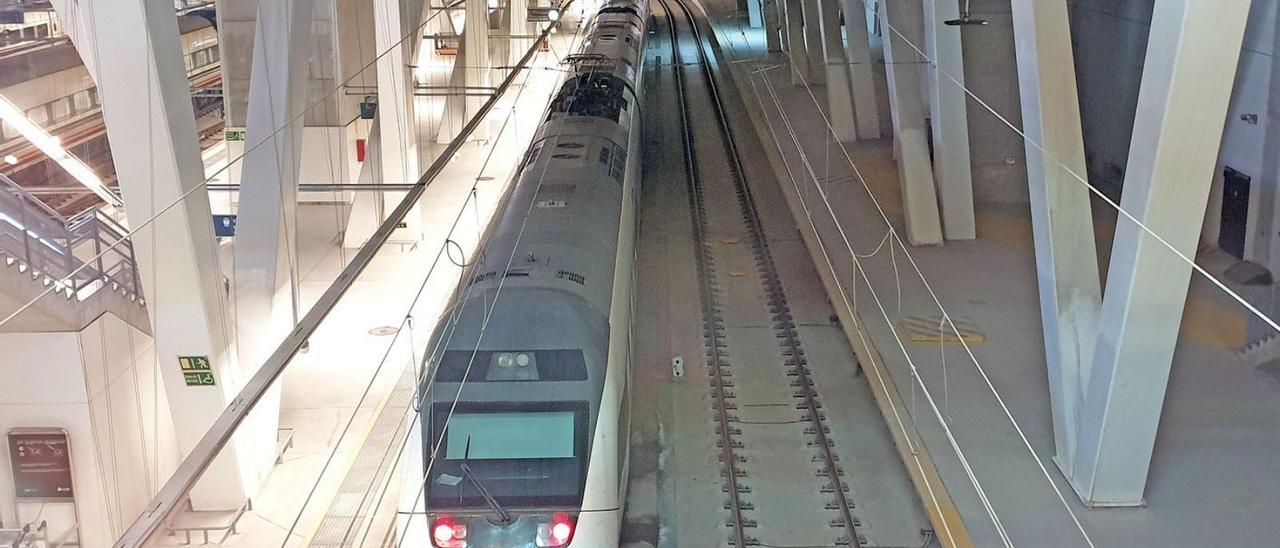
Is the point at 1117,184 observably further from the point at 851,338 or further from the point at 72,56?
the point at 72,56

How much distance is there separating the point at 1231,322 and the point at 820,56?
14.2 m

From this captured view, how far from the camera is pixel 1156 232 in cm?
628

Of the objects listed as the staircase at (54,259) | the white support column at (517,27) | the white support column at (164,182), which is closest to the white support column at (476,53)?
the white support column at (517,27)

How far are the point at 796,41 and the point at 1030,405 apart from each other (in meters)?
17.1

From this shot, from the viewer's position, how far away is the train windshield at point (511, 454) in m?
6.44

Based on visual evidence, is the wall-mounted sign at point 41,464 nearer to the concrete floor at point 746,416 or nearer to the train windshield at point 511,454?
the train windshield at point 511,454

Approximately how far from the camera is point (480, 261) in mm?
7867

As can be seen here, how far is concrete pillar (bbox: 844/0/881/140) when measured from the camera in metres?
16.7

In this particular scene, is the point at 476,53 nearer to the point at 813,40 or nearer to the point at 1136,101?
the point at 813,40

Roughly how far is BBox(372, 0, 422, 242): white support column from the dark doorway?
10203mm

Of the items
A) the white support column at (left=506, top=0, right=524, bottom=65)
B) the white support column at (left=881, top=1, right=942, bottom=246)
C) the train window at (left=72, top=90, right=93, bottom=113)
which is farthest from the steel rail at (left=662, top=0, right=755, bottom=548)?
the white support column at (left=506, top=0, right=524, bottom=65)

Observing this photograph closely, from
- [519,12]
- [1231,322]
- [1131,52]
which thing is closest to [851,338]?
[1231,322]

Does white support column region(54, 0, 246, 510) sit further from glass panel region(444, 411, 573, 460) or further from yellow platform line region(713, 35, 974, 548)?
yellow platform line region(713, 35, 974, 548)

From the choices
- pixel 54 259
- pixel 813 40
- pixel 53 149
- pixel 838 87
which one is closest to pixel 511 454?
pixel 54 259
